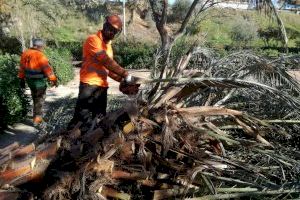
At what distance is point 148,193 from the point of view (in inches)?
141

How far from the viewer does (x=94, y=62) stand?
18.7ft

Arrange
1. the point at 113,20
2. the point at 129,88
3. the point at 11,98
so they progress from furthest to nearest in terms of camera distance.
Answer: the point at 11,98 → the point at 113,20 → the point at 129,88

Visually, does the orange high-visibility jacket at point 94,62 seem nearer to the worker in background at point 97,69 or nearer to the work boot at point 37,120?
the worker in background at point 97,69

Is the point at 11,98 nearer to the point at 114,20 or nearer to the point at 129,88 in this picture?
the point at 114,20

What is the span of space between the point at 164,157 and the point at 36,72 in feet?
21.5

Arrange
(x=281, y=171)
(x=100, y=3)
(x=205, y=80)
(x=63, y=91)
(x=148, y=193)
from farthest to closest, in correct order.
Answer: (x=100, y=3) < (x=63, y=91) < (x=205, y=80) < (x=281, y=171) < (x=148, y=193)

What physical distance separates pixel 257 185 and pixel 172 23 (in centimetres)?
4448

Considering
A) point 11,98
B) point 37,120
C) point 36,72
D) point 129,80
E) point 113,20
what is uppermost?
point 113,20

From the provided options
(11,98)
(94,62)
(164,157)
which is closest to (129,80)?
(94,62)

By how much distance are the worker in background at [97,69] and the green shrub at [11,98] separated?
3.80 metres

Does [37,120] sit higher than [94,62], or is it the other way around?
[94,62]

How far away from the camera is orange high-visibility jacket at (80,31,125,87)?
5621 millimetres

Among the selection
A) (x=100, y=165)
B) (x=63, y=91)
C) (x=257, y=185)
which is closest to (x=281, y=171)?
(x=257, y=185)

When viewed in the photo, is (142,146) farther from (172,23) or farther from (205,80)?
(172,23)
